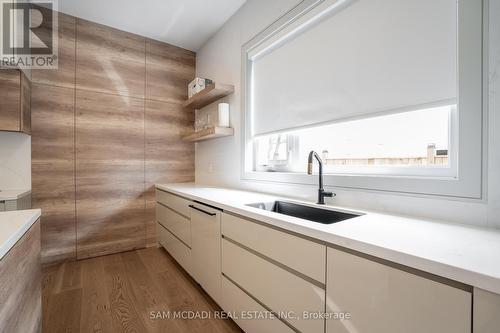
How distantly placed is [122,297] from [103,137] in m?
1.82

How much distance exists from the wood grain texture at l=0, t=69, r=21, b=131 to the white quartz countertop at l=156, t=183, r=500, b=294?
93.4 inches

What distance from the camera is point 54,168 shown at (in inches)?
97.7

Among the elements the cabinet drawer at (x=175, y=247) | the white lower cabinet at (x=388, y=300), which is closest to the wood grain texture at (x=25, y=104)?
the cabinet drawer at (x=175, y=247)

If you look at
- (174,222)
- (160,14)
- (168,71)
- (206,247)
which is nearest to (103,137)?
(168,71)

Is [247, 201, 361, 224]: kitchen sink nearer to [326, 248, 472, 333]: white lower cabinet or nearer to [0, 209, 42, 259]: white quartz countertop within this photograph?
[326, 248, 472, 333]: white lower cabinet

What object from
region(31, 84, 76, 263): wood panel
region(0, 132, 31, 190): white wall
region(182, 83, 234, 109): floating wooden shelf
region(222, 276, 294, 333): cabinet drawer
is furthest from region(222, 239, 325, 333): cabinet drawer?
region(0, 132, 31, 190): white wall

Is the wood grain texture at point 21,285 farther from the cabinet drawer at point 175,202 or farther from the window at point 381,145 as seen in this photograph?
the window at point 381,145

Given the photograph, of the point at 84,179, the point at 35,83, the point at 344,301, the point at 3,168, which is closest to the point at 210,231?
the point at 344,301

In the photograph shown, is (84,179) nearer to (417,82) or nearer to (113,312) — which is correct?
(113,312)

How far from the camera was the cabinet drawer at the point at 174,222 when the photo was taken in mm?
2137

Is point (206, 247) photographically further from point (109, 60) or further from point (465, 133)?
point (109, 60)

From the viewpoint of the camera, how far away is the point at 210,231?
5.73 feet

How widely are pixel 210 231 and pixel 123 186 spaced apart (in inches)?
68.2

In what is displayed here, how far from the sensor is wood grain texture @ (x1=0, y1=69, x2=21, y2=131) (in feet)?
6.42
